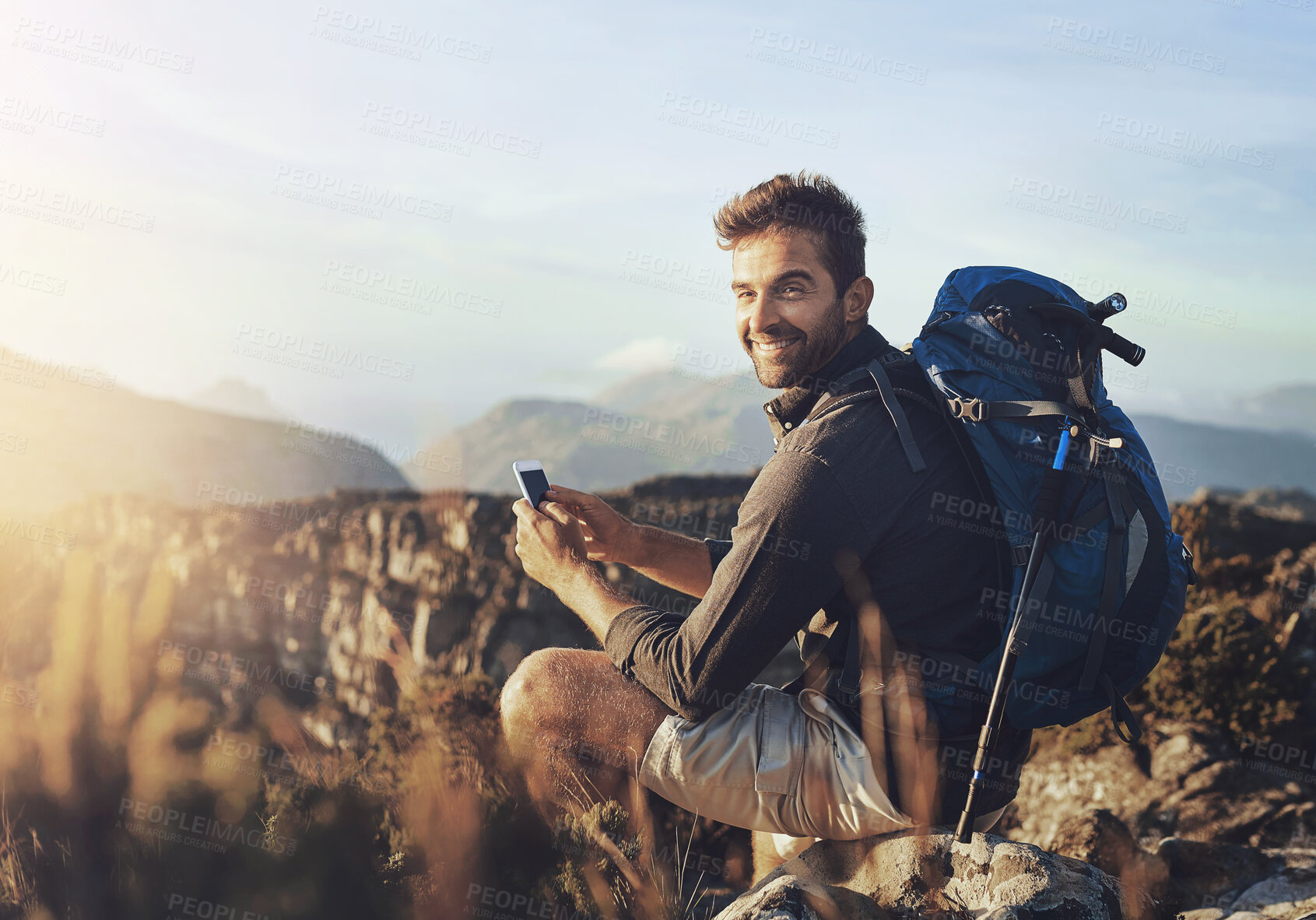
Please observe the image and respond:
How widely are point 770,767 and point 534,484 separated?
1237 mm

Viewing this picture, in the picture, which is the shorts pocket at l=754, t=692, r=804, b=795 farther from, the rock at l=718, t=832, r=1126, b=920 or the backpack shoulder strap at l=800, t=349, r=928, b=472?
the backpack shoulder strap at l=800, t=349, r=928, b=472

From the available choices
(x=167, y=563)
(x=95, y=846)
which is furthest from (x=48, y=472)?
(x=95, y=846)

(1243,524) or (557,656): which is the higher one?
(1243,524)

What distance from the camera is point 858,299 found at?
2816 millimetres

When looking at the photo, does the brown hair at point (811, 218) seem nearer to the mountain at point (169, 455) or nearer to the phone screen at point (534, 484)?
the phone screen at point (534, 484)

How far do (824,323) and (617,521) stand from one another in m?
1.11

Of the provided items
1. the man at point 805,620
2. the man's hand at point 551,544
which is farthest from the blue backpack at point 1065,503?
the man's hand at point 551,544

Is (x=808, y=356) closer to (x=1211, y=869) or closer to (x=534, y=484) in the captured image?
(x=534, y=484)

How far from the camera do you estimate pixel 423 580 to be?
9.96 m

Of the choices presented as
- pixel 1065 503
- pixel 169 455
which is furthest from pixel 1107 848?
pixel 169 455

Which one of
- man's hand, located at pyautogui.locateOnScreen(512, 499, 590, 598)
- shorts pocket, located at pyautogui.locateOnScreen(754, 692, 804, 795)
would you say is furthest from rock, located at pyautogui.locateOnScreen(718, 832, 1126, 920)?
man's hand, located at pyautogui.locateOnScreen(512, 499, 590, 598)

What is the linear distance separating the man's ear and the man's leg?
1.42 meters

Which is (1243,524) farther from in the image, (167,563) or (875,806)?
(167,563)

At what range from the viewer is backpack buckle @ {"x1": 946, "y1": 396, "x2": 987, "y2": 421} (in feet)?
7.42
